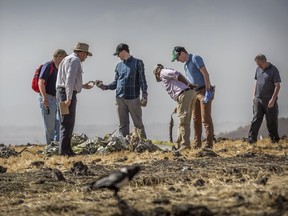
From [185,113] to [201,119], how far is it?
3.54ft

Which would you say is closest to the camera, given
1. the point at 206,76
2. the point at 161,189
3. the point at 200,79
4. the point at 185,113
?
the point at 161,189

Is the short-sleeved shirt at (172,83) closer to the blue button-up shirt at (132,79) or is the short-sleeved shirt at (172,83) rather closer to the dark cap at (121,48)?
the blue button-up shirt at (132,79)

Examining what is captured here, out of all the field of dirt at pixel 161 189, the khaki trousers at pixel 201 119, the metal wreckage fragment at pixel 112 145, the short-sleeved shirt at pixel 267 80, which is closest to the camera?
the field of dirt at pixel 161 189

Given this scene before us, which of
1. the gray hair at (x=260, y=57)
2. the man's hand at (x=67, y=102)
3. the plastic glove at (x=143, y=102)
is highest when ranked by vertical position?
the gray hair at (x=260, y=57)

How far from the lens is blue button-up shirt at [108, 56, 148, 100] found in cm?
1162

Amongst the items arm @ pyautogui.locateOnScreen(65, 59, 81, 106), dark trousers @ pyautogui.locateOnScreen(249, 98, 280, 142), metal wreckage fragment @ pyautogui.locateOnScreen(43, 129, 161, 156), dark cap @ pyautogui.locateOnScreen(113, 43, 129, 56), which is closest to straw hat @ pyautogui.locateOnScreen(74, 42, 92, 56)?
arm @ pyautogui.locateOnScreen(65, 59, 81, 106)

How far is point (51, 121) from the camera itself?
1194 cm

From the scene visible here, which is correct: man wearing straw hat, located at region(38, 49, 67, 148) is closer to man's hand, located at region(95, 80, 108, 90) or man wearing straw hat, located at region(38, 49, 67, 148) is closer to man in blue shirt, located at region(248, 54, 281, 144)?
man's hand, located at region(95, 80, 108, 90)

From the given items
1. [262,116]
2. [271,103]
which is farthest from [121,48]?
[262,116]

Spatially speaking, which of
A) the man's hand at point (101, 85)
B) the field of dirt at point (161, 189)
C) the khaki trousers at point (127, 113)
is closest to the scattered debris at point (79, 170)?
the field of dirt at point (161, 189)

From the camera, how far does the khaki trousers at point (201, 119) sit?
35.3ft

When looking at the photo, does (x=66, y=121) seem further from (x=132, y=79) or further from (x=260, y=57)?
(x=260, y=57)

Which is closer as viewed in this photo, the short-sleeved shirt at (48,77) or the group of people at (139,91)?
the group of people at (139,91)

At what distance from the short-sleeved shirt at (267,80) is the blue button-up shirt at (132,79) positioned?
→ 9.90 feet
